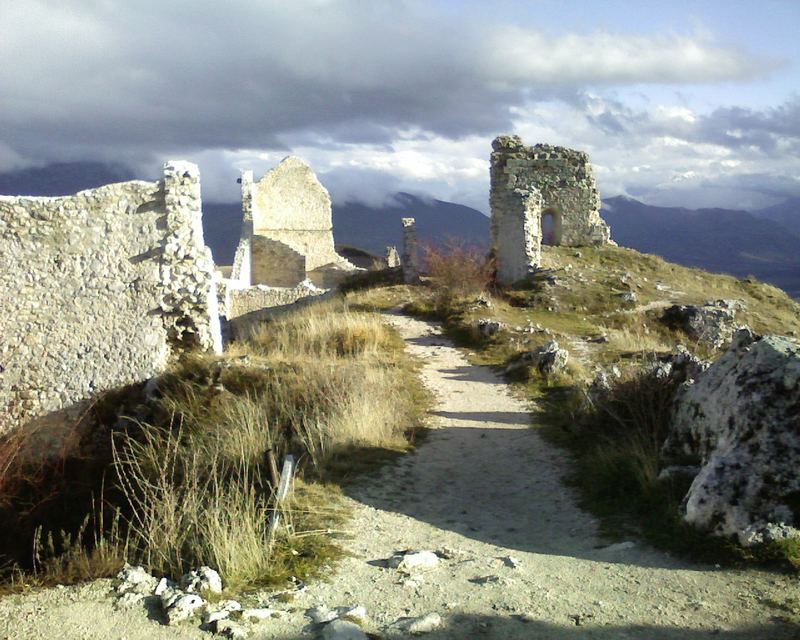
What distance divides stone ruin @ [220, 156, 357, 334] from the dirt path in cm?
2256

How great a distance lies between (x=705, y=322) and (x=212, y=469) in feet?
42.6

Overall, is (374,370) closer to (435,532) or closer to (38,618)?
Answer: (435,532)

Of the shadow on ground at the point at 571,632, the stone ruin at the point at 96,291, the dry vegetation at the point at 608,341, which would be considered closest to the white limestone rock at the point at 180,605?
the shadow on ground at the point at 571,632

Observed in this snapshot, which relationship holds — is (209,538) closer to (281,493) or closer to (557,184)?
(281,493)

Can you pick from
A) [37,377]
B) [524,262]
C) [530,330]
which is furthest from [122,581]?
[524,262]

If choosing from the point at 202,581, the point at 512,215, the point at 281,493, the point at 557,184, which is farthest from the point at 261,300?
the point at 202,581

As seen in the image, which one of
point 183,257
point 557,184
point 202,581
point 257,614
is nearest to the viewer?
point 257,614

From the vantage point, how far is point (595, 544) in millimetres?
5375

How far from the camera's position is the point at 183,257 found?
952 cm

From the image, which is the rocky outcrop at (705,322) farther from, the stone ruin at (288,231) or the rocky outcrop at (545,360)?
the stone ruin at (288,231)

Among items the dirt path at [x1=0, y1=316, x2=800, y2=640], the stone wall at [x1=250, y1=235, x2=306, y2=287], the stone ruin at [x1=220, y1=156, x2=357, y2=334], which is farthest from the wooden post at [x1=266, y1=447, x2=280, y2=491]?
the stone wall at [x1=250, y1=235, x2=306, y2=287]

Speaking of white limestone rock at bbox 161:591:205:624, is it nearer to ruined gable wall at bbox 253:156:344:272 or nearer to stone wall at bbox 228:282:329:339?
stone wall at bbox 228:282:329:339

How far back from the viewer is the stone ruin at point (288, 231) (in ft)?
98.2

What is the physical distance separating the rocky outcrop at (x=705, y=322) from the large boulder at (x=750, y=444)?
33.2 ft
